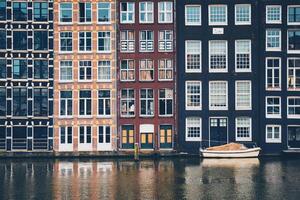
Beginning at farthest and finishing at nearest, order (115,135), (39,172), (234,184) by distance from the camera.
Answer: (115,135)
(39,172)
(234,184)

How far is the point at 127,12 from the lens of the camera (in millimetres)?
60094

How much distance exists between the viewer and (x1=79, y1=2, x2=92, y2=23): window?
60031 mm

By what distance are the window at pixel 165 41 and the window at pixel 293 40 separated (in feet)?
41.4

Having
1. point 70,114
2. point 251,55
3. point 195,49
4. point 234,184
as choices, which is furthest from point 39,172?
point 251,55

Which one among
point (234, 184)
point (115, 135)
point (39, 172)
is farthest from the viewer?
point (115, 135)

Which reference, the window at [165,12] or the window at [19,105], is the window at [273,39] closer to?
the window at [165,12]

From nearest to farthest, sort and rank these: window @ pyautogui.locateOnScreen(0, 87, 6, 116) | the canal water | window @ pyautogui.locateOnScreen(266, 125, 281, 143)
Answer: the canal water, window @ pyautogui.locateOnScreen(266, 125, 281, 143), window @ pyautogui.locateOnScreen(0, 87, 6, 116)

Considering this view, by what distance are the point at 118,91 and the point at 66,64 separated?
6.28 meters

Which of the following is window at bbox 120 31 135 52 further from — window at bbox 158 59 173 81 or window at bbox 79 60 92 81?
window at bbox 79 60 92 81

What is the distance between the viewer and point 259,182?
41625 mm

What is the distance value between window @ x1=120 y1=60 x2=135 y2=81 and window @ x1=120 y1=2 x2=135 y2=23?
4606 mm

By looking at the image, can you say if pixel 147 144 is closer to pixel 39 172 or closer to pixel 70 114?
pixel 70 114

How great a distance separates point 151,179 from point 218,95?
758 inches

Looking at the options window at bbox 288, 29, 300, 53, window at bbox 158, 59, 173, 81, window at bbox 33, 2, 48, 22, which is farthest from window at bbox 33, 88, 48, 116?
window at bbox 288, 29, 300, 53
